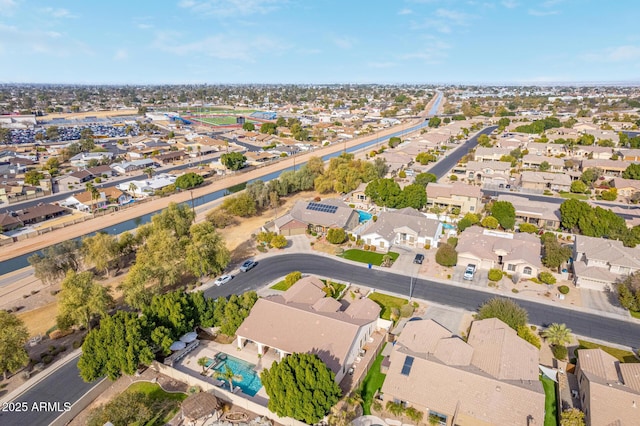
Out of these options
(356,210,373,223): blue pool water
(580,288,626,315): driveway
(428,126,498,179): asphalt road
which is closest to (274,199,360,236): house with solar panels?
(356,210,373,223): blue pool water

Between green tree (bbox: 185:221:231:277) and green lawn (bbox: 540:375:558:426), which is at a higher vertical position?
green tree (bbox: 185:221:231:277)

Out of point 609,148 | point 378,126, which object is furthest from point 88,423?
point 378,126

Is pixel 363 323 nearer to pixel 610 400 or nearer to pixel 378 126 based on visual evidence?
pixel 610 400

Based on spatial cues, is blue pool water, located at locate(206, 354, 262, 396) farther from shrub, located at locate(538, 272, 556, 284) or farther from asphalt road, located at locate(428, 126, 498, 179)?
asphalt road, located at locate(428, 126, 498, 179)

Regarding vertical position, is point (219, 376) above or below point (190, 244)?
below

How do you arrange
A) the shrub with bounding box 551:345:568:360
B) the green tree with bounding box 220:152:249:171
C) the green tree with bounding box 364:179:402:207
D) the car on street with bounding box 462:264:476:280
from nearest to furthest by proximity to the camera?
the shrub with bounding box 551:345:568:360 → the car on street with bounding box 462:264:476:280 → the green tree with bounding box 364:179:402:207 → the green tree with bounding box 220:152:249:171

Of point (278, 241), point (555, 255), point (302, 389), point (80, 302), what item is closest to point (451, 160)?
point (555, 255)

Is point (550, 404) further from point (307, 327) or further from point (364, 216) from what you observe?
point (364, 216)
